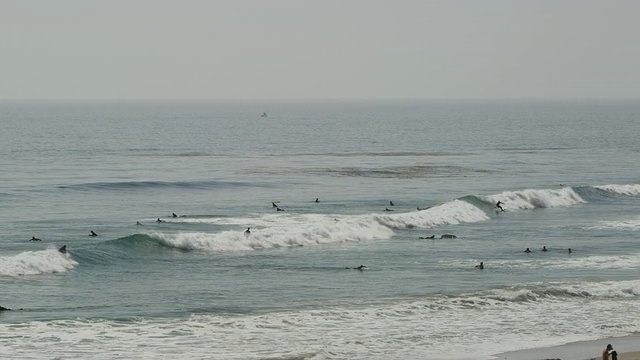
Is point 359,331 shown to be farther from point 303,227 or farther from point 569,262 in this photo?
point 303,227

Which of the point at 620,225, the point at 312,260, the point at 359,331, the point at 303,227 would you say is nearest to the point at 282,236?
the point at 303,227

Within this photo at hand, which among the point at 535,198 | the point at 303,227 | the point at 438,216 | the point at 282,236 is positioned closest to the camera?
the point at 282,236

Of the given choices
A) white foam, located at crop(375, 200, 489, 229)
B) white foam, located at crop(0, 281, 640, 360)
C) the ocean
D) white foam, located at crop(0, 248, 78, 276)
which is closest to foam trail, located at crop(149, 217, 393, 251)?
the ocean

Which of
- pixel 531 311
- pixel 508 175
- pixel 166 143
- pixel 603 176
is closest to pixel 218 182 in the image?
pixel 508 175

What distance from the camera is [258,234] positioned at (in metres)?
54.9

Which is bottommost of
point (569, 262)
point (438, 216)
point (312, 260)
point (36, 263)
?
point (312, 260)

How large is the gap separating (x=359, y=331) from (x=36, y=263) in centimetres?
1662

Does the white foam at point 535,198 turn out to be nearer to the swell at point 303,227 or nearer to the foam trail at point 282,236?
the swell at point 303,227

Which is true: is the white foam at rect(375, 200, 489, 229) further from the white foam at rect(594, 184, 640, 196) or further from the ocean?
the white foam at rect(594, 184, 640, 196)

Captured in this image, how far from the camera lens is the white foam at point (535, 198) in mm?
71438

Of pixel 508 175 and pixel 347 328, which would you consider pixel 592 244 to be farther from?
pixel 508 175

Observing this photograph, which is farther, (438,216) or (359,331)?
(438,216)

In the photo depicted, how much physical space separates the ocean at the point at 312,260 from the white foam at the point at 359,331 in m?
0.09

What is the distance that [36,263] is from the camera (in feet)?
151
